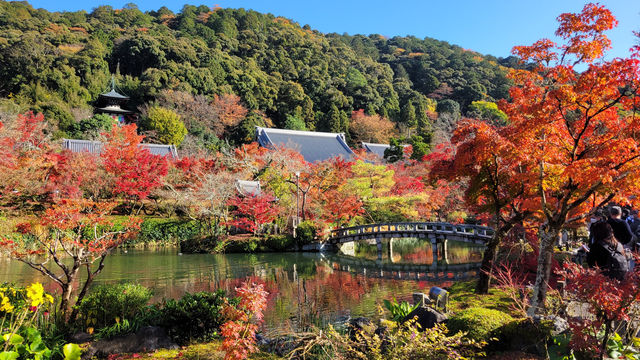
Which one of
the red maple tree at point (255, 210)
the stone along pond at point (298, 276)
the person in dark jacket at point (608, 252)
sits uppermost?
the red maple tree at point (255, 210)

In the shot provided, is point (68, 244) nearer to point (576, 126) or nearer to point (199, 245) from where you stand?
point (199, 245)

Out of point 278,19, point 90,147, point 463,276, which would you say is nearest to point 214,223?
point 90,147

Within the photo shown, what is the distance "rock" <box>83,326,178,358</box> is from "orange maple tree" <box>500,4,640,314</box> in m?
4.39

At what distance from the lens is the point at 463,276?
11008mm

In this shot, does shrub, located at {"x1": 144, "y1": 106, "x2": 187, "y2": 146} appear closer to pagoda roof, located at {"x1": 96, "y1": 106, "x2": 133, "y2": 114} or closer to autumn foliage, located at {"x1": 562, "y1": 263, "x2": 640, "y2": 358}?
pagoda roof, located at {"x1": 96, "y1": 106, "x2": 133, "y2": 114}

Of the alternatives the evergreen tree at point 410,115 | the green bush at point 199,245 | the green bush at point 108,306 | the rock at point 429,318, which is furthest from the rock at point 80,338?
the evergreen tree at point 410,115

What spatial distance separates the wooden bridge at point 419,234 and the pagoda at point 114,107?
2069cm

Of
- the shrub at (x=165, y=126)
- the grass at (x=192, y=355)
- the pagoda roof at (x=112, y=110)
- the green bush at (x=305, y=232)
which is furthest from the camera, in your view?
the pagoda roof at (x=112, y=110)

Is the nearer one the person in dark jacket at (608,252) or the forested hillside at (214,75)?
the person in dark jacket at (608,252)

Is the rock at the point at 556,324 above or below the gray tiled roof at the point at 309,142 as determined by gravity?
below

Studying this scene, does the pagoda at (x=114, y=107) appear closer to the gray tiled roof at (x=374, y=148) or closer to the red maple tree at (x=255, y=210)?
the red maple tree at (x=255, y=210)

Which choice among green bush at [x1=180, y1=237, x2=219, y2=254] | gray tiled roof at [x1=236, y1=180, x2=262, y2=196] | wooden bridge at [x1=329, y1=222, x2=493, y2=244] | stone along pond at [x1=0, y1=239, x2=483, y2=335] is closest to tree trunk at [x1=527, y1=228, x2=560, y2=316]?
stone along pond at [x1=0, y1=239, x2=483, y2=335]

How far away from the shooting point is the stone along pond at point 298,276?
24.0 feet

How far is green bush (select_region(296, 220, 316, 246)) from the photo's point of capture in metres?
16.4
